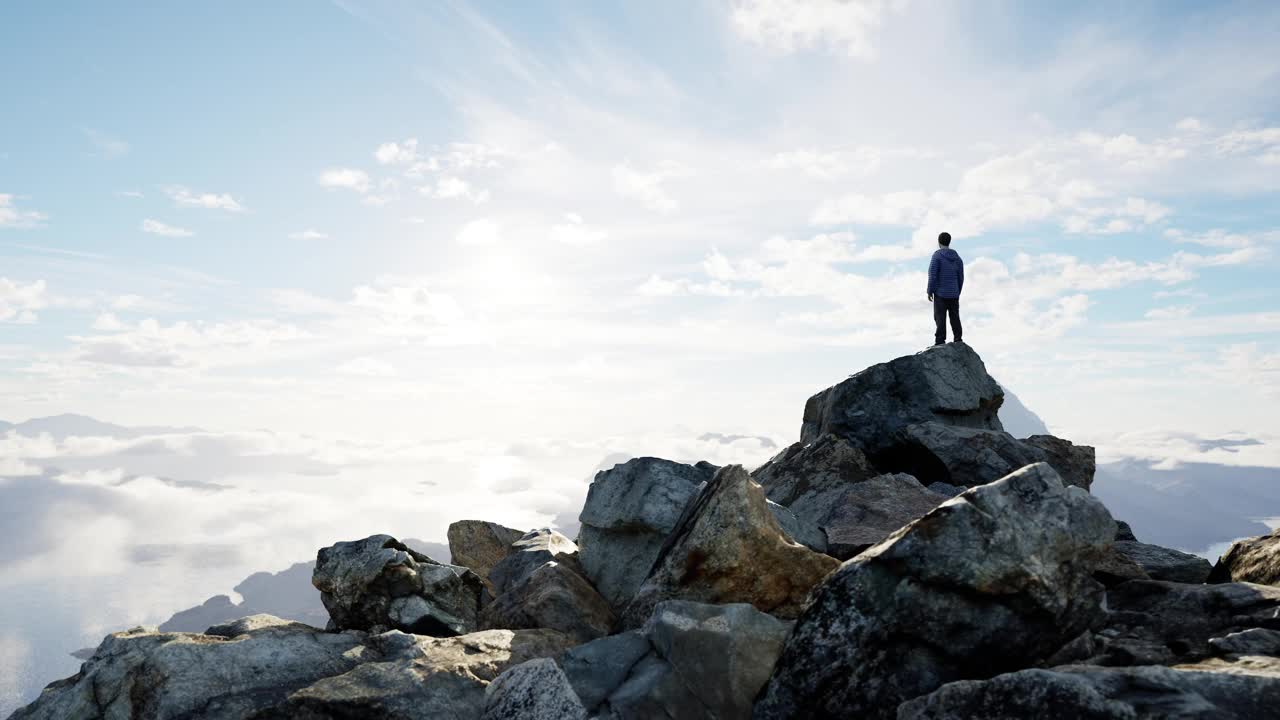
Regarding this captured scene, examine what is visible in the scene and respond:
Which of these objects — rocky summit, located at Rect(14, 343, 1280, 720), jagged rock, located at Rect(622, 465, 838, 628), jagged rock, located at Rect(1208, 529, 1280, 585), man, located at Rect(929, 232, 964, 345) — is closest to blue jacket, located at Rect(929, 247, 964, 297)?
man, located at Rect(929, 232, 964, 345)

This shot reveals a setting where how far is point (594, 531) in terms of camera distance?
57.6 ft

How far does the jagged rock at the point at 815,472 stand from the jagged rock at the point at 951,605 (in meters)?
10.2

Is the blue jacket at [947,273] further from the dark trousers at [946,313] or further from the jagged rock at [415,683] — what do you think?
the jagged rock at [415,683]

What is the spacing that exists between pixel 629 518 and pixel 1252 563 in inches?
423

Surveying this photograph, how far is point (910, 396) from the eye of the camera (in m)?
24.2

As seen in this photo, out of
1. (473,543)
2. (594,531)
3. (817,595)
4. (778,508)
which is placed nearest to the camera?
(817,595)

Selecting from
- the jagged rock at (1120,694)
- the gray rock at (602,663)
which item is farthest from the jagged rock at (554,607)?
the jagged rock at (1120,694)

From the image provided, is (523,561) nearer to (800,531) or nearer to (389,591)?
(389,591)

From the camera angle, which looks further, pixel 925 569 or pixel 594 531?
pixel 594 531

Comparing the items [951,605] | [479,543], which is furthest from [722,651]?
[479,543]

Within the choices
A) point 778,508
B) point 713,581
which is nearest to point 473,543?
point 778,508

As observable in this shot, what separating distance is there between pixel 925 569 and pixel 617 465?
32.3 feet

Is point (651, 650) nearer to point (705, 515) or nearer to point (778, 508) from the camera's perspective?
point (705, 515)

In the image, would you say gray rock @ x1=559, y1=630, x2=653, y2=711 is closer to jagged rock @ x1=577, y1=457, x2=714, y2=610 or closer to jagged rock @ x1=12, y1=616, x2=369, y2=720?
jagged rock @ x1=12, y1=616, x2=369, y2=720
